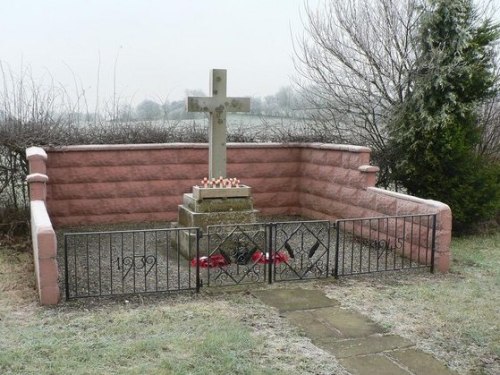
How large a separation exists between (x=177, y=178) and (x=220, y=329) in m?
5.48

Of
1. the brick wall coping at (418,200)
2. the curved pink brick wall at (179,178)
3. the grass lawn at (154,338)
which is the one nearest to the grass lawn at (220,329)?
the grass lawn at (154,338)

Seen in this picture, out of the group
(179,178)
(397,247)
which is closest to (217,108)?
(179,178)

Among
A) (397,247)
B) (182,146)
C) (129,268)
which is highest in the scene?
(182,146)

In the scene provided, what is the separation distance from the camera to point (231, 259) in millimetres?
7328

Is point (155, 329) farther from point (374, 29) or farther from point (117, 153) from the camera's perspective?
point (374, 29)

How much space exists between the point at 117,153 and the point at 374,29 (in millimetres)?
5331

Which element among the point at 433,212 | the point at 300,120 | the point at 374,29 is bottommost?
the point at 433,212

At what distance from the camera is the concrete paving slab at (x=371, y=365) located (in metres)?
4.26

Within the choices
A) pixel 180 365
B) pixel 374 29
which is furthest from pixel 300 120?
pixel 180 365

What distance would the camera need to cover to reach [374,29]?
10.7 meters

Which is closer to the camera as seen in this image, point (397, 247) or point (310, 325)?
point (310, 325)

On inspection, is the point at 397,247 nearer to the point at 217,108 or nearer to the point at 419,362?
the point at 217,108

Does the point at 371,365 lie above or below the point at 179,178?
below

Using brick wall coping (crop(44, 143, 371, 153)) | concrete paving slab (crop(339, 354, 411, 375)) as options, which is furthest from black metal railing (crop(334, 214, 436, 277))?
concrete paving slab (crop(339, 354, 411, 375))
